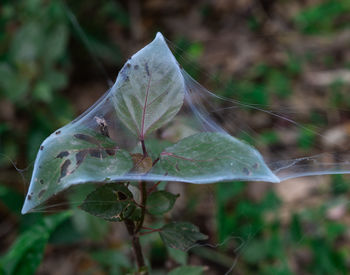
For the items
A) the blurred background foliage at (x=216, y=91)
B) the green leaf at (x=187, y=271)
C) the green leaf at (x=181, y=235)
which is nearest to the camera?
the green leaf at (x=181, y=235)

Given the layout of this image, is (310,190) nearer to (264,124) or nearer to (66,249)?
(264,124)

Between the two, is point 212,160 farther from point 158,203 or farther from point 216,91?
point 216,91

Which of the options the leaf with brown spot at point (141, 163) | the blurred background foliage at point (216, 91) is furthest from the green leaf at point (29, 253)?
the leaf with brown spot at point (141, 163)

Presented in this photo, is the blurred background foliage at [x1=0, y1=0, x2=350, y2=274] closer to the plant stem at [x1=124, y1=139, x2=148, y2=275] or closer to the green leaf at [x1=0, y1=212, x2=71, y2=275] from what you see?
the green leaf at [x1=0, y1=212, x2=71, y2=275]

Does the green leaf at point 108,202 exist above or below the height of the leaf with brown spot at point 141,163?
below

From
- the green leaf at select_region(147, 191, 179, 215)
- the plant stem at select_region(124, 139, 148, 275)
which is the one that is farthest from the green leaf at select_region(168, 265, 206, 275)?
the green leaf at select_region(147, 191, 179, 215)

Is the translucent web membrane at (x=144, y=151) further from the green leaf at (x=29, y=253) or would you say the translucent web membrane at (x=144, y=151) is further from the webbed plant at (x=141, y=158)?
the green leaf at (x=29, y=253)

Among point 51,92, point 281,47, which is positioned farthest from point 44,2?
point 281,47
